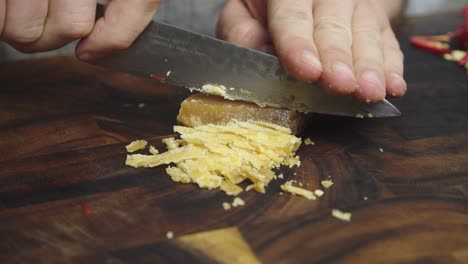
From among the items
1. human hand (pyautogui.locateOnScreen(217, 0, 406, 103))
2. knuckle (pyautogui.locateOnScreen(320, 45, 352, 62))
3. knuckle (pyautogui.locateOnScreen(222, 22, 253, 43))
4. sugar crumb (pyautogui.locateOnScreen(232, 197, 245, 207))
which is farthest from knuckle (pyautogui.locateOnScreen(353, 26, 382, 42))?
sugar crumb (pyautogui.locateOnScreen(232, 197, 245, 207))

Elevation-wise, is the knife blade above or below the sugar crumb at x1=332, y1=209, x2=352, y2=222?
above

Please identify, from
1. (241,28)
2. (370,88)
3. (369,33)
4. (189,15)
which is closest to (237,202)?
(370,88)

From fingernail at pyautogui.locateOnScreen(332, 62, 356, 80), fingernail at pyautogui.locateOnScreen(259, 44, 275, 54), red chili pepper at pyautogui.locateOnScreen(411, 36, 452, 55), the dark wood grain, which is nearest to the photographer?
the dark wood grain

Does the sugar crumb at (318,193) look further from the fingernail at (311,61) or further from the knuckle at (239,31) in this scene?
the knuckle at (239,31)

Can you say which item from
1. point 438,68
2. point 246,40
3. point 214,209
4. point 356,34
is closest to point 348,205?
point 214,209

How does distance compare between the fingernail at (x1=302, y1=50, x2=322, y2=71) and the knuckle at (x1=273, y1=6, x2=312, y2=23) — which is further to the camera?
the knuckle at (x1=273, y1=6, x2=312, y2=23)

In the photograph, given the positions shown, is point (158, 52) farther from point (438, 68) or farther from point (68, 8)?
point (438, 68)

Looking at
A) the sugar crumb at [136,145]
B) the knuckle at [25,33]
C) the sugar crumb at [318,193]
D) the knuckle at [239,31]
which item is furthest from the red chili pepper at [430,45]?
the knuckle at [25,33]

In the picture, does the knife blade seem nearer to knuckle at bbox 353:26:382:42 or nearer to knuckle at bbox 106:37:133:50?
knuckle at bbox 106:37:133:50
